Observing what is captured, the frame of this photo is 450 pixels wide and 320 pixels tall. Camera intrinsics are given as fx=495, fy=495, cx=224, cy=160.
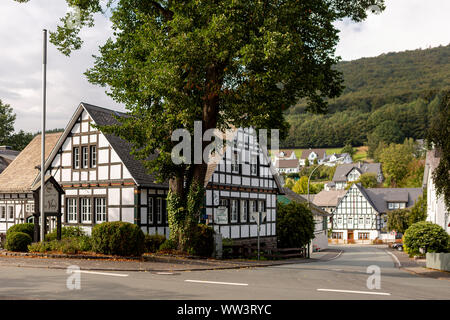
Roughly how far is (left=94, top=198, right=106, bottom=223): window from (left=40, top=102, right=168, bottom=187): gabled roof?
2.68 meters

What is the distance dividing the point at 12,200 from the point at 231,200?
15.3 meters

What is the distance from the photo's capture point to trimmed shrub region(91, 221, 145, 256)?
803 inches

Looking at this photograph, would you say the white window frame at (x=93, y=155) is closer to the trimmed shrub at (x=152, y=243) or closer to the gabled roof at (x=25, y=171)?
the gabled roof at (x=25, y=171)

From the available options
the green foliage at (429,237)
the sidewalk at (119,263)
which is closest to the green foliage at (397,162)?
the green foliage at (429,237)

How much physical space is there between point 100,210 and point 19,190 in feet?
27.0

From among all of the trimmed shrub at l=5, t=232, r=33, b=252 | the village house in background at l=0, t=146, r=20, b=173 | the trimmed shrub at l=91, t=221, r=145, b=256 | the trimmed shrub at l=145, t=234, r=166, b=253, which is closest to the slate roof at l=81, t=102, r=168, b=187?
the trimmed shrub at l=145, t=234, r=166, b=253

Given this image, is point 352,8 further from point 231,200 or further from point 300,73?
point 231,200

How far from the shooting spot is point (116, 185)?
27.9 meters

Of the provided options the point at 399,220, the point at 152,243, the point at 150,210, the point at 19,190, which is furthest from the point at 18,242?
the point at 399,220

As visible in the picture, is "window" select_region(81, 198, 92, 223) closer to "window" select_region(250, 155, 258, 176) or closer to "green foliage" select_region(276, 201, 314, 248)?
"window" select_region(250, 155, 258, 176)

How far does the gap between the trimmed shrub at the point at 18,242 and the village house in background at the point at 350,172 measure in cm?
13806

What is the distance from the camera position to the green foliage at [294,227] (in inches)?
1511

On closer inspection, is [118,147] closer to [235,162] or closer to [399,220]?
[235,162]
